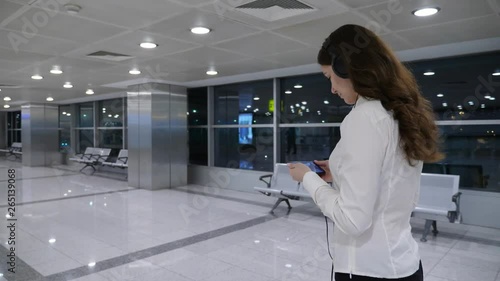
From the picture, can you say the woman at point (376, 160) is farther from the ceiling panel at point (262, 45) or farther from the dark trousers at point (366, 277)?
the ceiling panel at point (262, 45)

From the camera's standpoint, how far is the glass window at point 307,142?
7.58 metres

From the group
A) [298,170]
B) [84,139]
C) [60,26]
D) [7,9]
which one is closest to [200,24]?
[60,26]

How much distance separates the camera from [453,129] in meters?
5.97

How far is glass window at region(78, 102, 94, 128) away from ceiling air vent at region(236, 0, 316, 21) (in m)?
12.1

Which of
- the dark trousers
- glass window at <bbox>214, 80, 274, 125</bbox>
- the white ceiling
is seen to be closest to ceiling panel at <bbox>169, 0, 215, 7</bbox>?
the white ceiling

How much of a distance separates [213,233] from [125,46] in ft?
9.77

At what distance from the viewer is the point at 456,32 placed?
4.43 m

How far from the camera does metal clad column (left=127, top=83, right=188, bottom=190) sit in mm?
8844

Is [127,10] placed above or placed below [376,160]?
above

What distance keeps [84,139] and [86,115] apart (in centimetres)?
104

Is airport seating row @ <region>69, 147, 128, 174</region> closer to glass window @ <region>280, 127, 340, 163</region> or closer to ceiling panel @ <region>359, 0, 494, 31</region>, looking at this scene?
glass window @ <region>280, 127, 340, 163</region>

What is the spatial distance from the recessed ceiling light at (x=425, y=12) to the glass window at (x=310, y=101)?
137 inches

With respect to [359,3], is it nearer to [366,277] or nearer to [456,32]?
[456,32]

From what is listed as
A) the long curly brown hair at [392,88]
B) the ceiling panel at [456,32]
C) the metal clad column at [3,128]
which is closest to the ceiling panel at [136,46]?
the ceiling panel at [456,32]
